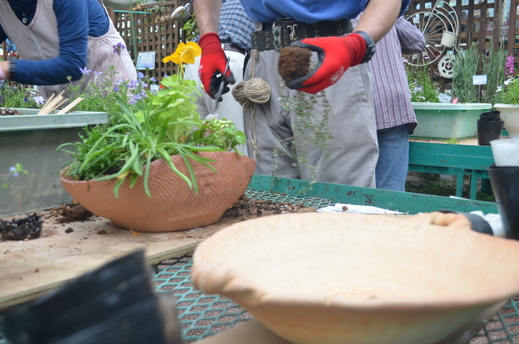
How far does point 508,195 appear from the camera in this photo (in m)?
0.79

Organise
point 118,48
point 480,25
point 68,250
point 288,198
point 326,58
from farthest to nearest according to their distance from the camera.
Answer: point 480,25 < point 118,48 < point 288,198 < point 326,58 < point 68,250

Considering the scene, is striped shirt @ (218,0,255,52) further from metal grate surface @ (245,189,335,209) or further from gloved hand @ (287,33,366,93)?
gloved hand @ (287,33,366,93)

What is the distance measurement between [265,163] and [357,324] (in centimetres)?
183

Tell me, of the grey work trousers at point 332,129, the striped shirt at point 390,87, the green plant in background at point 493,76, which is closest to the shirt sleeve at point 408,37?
the striped shirt at point 390,87

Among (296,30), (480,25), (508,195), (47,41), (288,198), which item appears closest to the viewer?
(508,195)

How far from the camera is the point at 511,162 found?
2.54 ft

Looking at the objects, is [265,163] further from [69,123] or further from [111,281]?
[111,281]

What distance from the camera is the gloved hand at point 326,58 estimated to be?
56.7 inches

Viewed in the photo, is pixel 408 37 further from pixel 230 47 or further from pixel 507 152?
pixel 507 152

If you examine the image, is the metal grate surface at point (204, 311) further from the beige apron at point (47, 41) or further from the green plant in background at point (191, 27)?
the green plant in background at point (191, 27)

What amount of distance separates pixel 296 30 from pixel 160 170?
0.95 m

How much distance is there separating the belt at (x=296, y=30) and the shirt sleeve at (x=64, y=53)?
924 millimetres

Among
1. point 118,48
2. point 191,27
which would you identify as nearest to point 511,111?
point 118,48

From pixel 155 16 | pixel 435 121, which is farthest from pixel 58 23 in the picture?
pixel 155 16
